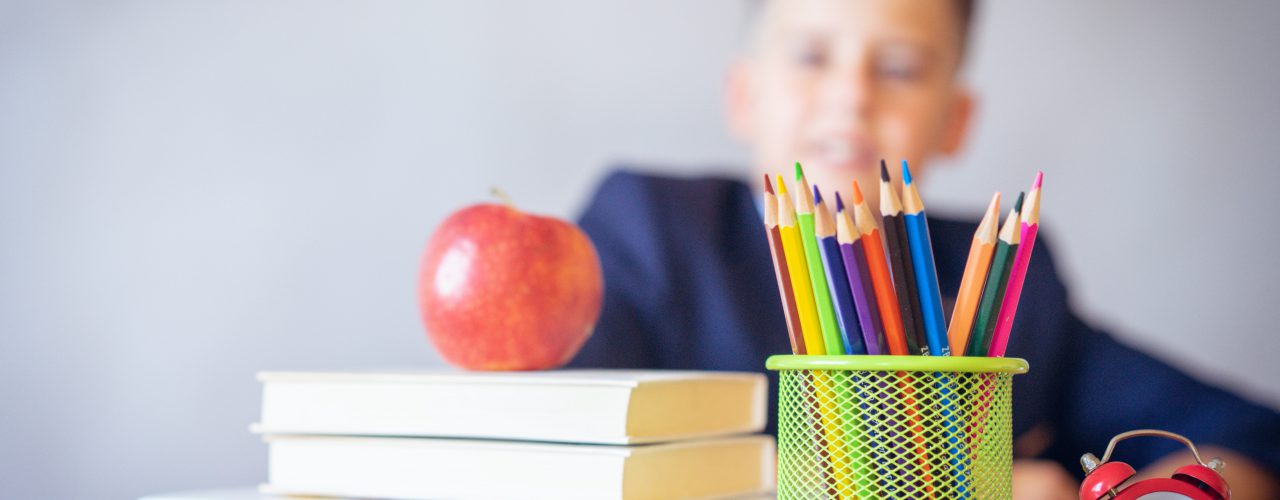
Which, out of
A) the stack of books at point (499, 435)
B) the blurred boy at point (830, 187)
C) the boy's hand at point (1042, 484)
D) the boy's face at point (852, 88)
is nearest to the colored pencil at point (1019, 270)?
the stack of books at point (499, 435)

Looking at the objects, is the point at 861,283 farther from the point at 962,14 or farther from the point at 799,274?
the point at 962,14

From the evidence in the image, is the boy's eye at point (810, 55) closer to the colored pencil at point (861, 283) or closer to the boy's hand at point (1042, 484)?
the boy's hand at point (1042, 484)

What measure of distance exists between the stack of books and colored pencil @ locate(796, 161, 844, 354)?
0.28 feet

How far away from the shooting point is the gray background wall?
0.78 meters

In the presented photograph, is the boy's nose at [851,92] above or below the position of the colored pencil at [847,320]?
above

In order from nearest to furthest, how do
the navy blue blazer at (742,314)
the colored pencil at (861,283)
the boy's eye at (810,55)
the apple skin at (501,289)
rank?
the colored pencil at (861,283), the apple skin at (501,289), the navy blue blazer at (742,314), the boy's eye at (810,55)

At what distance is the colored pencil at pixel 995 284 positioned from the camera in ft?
1.04

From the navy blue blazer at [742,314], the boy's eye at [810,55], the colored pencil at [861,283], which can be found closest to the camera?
the colored pencil at [861,283]

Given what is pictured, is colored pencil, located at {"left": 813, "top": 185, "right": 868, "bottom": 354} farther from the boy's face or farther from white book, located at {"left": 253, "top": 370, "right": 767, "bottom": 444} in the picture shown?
the boy's face

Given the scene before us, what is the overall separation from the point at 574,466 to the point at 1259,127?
0.83 metres

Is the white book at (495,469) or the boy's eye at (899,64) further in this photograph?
the boy's eye at (899,64)

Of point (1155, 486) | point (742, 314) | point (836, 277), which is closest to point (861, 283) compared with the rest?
point (836, 277)

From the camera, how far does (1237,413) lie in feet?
2.19

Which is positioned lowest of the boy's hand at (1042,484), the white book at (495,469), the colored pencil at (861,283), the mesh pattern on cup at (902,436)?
the boy's hand at (1042,484)
